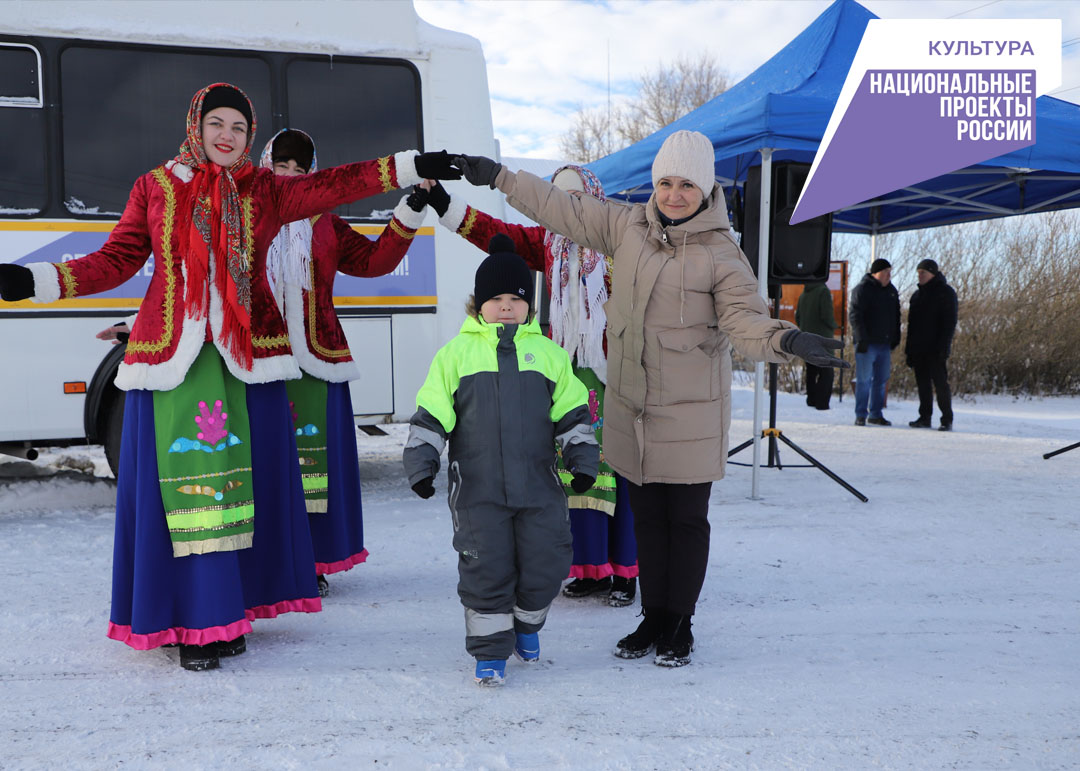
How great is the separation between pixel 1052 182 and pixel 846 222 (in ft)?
8.80

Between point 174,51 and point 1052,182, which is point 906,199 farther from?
point 174,51

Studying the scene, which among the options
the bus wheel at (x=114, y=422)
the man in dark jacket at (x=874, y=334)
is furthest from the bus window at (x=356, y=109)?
the man in dark jacket at (x=874, y=334)

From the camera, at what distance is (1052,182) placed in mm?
7199

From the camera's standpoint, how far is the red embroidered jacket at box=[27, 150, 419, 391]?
2.68 meters

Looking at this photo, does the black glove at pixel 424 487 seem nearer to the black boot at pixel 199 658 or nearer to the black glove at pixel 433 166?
the black boot at pixel 199 658

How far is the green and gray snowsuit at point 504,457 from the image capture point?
2520 mm

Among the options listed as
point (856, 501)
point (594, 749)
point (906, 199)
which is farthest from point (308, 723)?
point (906, 199)

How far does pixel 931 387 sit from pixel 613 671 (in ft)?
24.2

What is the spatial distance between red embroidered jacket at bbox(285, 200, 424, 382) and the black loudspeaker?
2.74 metres

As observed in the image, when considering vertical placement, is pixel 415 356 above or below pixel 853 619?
above

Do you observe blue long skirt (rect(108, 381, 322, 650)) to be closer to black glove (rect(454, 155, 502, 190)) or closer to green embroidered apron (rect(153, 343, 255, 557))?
green embroidered apron (rect(153, 343, 255, 557))

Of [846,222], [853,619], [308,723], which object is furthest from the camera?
[846,222]

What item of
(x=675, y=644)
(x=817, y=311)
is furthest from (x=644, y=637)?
(x=817, y=311)

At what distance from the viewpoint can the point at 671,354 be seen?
271 centimetres
